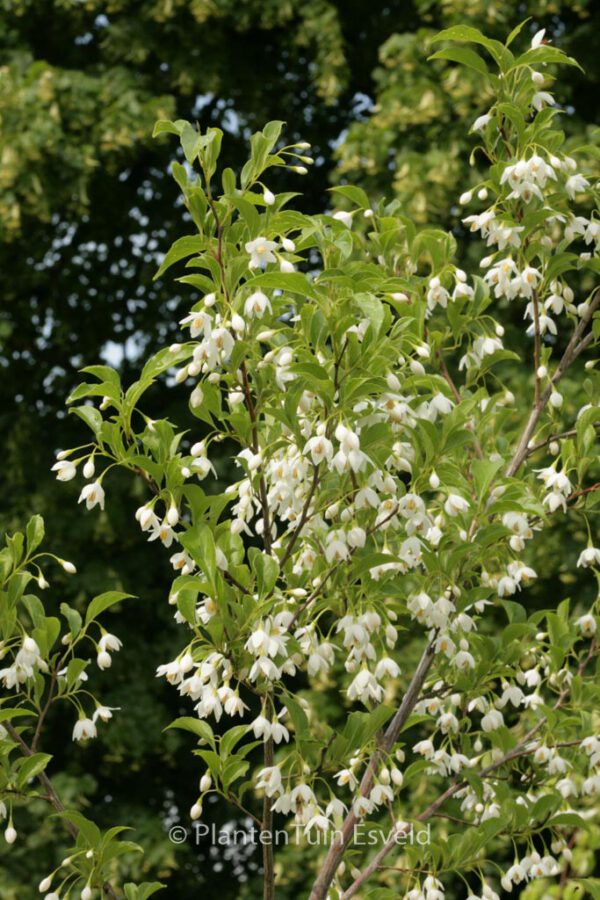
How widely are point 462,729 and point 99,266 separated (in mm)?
5254

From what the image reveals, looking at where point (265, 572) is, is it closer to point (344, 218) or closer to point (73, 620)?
point (73, 620)

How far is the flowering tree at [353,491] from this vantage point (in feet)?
7.16

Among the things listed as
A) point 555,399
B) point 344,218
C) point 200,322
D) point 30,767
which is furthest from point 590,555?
point 30,767

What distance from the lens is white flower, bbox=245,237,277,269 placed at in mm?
2182

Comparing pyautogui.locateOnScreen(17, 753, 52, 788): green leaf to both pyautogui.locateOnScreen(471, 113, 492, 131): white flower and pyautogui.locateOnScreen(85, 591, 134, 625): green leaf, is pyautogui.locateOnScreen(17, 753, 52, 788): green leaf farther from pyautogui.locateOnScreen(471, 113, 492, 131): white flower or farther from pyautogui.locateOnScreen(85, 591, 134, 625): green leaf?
pyautogui.locateOnScreen(471, 113, 492, 131): white flower

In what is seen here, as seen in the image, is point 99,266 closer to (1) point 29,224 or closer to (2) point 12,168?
(1) point 29,224

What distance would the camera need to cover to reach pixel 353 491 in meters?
2.28

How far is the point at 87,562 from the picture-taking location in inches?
269

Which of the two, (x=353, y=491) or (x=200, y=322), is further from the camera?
(x=353, y=491)

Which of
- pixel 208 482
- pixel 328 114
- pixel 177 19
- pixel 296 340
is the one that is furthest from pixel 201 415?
pixel 328 114

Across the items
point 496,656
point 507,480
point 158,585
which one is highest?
point 507,480

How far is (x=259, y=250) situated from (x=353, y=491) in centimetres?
48

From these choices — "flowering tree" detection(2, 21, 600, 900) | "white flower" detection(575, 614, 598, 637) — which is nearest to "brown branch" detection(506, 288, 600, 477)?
"flowering tree" detection(2, 21, 600, 900)

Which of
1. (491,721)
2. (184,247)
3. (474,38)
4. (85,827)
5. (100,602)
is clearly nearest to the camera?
(184,247)
